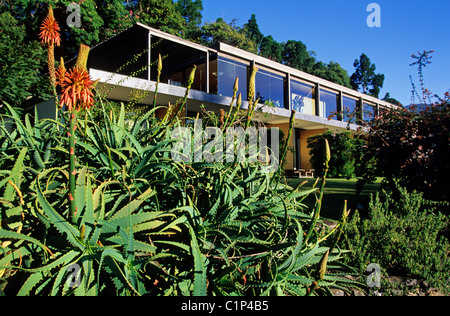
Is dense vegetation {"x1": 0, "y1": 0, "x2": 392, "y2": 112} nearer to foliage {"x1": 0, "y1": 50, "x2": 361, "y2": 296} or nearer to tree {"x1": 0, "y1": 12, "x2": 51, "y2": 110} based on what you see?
tree {"x1": 0, "y1": 12, "x2": 51, "y2": 110}

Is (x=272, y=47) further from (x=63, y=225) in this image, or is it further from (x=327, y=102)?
(x=63, y=225)

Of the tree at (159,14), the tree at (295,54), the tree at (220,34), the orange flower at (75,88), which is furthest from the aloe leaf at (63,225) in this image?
the tree at (295,54)

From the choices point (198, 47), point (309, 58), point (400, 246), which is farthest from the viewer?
point (309, 58)

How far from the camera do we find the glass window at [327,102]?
82.3 feet

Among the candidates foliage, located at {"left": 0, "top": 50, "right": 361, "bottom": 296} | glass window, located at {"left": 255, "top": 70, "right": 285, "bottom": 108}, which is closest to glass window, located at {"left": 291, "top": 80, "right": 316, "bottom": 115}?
glass window, located at {"left": 255, "top": 70, "right": 285, "bottom": 108}

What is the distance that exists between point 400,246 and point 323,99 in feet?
78.1

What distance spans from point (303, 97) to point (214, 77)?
830cm

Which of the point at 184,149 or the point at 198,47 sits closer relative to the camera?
the point at 184,149

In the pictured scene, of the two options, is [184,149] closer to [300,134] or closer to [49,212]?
[49,212]

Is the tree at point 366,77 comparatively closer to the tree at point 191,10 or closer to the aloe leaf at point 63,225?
the tree at point 191,10

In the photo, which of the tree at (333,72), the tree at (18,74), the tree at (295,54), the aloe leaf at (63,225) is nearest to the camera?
the aloe leaf at (63,225)

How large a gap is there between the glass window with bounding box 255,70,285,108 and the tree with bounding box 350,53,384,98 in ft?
172
